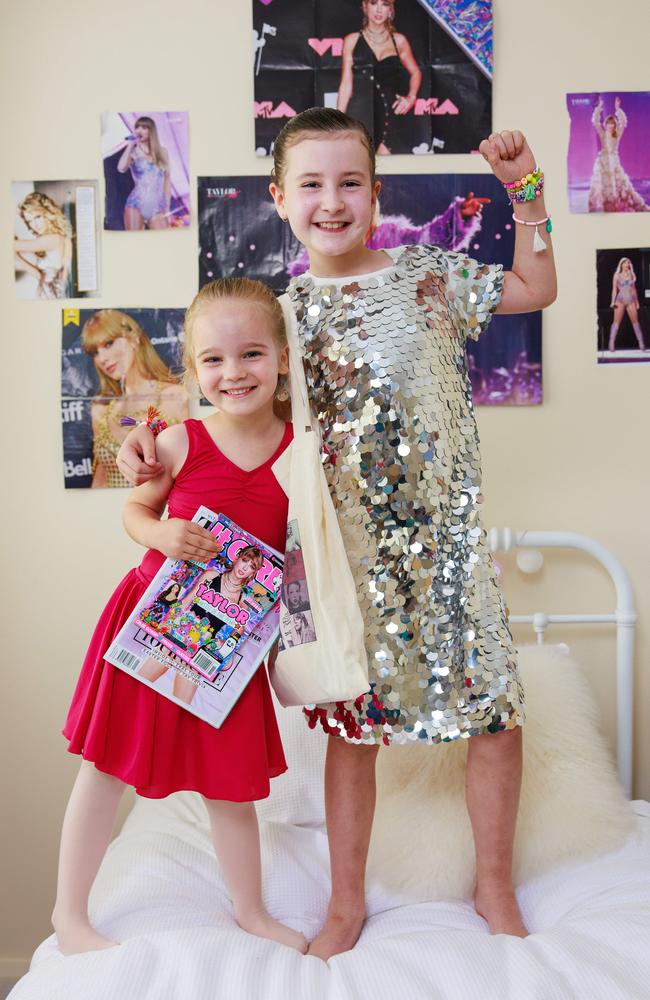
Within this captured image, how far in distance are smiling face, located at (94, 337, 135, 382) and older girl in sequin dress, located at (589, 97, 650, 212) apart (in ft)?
3.21

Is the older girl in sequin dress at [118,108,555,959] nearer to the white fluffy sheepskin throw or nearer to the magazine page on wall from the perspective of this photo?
the white fluffy sheepskin throw

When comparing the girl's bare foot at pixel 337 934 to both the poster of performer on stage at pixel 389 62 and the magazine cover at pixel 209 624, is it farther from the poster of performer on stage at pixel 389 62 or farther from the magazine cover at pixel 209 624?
the poster of performer on stage at pixel 389 62

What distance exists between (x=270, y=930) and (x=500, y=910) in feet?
1.02

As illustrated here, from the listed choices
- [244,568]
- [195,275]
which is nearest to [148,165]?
[195,275]

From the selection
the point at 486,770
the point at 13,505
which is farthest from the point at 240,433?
the point at 13,505

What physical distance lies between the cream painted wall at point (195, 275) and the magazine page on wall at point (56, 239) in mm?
25

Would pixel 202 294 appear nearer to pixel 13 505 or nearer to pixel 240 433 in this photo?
pixel 240 433

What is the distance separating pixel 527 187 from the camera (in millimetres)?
1302

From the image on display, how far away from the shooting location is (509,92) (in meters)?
1.89

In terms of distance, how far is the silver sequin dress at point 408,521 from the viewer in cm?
129

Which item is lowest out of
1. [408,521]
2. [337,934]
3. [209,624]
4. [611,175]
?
[337,934]

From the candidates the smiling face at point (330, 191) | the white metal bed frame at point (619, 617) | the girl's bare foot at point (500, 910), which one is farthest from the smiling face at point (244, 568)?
the white metal bed frame at point (619, 617)

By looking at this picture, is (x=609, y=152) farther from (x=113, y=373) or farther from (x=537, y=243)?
(x=113, y=373)

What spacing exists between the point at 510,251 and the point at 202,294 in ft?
2.77
